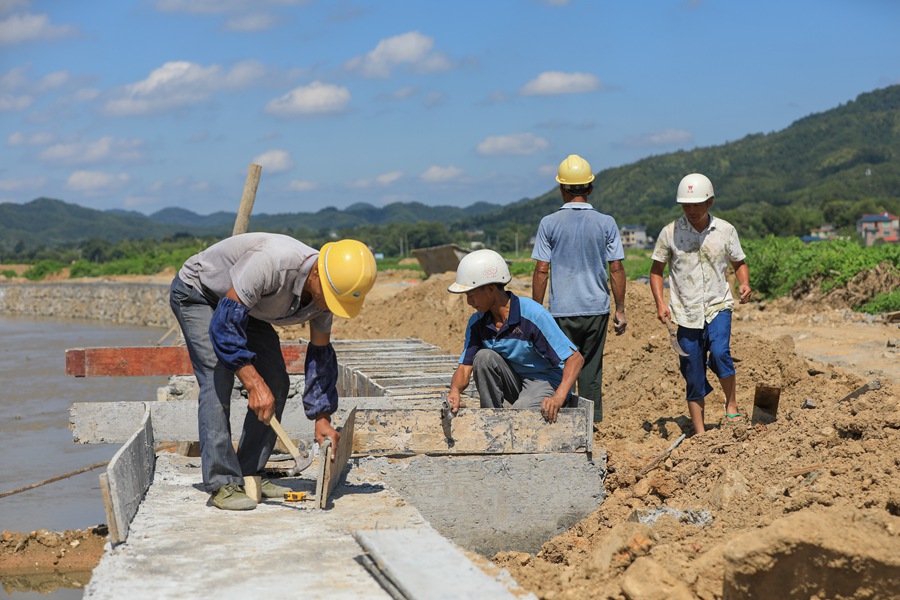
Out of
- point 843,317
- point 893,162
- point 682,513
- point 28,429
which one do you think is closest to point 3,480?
point 28,429

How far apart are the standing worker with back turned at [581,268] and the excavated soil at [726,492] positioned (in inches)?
29.2

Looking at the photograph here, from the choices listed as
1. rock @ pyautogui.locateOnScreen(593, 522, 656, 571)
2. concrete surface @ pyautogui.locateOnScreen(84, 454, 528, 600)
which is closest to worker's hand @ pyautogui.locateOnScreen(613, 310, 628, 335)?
concrete surface @ pyautogui.locateOnScreen(84, 454, 528, 600)

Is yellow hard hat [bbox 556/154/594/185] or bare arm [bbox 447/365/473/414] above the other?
yellow hard hat [bbox 556/154/594/185]

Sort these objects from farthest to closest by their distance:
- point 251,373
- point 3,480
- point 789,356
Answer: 1. point 3,480
2. point 789,356
3. point 251,373

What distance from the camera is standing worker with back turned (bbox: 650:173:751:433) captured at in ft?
20.6

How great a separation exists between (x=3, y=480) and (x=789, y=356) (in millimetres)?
7361

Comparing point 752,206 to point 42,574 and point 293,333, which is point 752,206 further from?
point 42,574

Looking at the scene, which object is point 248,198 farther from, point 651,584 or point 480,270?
point 651,584

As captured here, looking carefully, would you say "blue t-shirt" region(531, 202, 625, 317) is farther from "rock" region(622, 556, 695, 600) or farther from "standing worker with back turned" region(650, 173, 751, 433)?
"rock" region(622, 556, 695, 600)

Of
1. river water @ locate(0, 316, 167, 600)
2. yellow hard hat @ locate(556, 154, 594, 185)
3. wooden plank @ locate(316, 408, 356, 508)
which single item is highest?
yellow hard hat @ locate(556, 154, 594, 185)

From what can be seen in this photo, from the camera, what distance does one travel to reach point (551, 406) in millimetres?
5410

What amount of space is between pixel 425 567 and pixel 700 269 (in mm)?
3507

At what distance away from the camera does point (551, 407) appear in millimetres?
5418

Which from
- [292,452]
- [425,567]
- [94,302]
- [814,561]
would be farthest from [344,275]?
[94,302]
